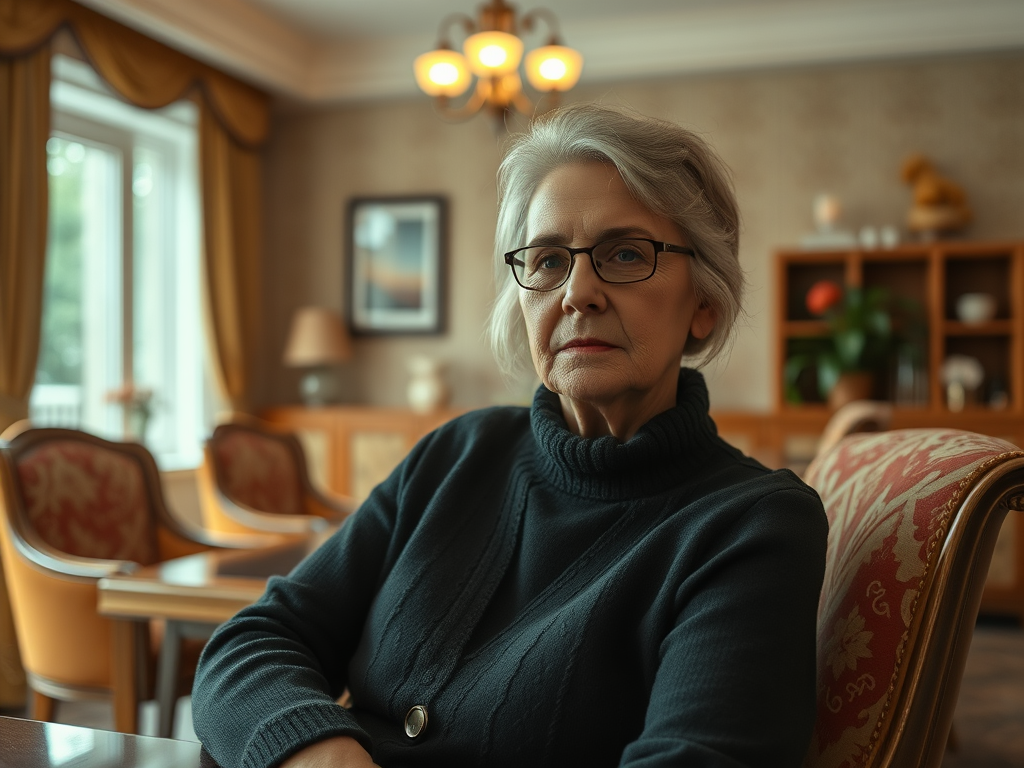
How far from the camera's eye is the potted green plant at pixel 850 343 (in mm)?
4648

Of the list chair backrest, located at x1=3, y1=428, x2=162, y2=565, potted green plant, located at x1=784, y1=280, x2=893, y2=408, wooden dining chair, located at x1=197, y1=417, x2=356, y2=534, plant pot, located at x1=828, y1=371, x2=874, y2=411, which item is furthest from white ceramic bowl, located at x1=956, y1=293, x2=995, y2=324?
chair backrest, located at x1=3, y1=428, x2=162, y2=565

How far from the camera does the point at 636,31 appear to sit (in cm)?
502

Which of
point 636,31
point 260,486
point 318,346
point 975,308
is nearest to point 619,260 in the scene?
point 260,486

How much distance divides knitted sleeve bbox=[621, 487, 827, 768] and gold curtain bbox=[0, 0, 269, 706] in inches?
136

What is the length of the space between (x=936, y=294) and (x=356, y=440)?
3.15 meters

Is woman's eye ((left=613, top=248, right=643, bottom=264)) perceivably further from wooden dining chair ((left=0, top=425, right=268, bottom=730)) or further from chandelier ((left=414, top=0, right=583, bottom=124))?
chandelier ((left=414, top=0, right=583, bottom=124))

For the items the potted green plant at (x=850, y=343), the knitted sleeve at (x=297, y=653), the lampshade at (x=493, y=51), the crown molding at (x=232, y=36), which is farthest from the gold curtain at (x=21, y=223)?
the potted green plant at (x=850, y=343)

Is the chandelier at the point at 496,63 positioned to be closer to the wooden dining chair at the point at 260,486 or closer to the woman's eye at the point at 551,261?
the wooden dining chair at the point at 260,486

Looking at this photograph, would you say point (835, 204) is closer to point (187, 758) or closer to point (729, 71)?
Answer: point (729, 71)

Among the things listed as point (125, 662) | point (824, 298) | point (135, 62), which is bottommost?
point (125, 662)

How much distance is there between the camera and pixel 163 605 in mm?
1767

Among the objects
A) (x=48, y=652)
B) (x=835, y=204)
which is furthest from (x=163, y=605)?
(x=835, y=204)

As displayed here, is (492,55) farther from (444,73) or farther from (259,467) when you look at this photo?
(259,467)

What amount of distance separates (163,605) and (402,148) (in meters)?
4.34
